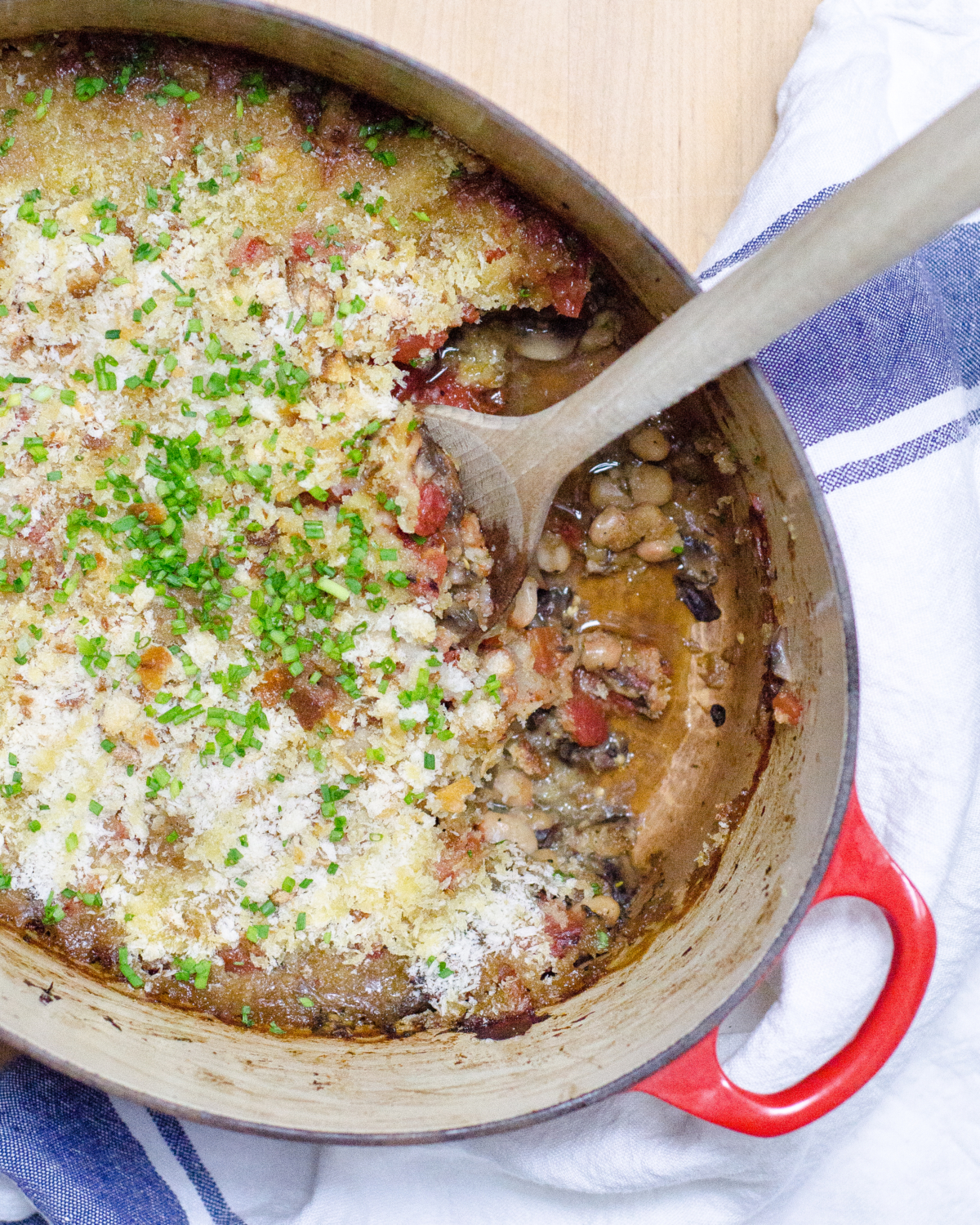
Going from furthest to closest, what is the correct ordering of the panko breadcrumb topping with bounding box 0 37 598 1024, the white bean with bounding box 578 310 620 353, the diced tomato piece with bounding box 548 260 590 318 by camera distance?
the white bean with bounding box 578 310 620 353 < the diced tomato piece with bounding box 548 260 590 318 < the panko breadcrumb topping with bounding box 0 37 598 1024

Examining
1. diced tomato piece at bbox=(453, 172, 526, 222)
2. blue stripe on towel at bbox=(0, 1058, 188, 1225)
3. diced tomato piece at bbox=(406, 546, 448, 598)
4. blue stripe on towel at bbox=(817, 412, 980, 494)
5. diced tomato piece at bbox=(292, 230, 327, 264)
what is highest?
diced tomato piece at bbox=(292, 230, 327, 264)

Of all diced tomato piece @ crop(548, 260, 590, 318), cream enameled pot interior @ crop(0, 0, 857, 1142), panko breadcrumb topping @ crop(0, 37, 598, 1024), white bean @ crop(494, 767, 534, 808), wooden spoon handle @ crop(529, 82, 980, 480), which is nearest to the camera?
wooden spoon handle @ crop(529, 82, 980, 480)

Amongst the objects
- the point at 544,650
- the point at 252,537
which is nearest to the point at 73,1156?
the point at 252,537

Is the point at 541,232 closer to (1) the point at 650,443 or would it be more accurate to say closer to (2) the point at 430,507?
(1) the point at 650,443

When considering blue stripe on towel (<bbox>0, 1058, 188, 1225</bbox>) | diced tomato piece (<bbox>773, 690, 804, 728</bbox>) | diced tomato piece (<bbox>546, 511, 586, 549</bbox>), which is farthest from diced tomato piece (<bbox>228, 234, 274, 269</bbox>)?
blue stripe on towel (<bbox>0, 1058, 188, 1225</bbox>)

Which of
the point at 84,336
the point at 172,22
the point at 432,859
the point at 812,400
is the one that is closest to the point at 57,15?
the point at 172,22

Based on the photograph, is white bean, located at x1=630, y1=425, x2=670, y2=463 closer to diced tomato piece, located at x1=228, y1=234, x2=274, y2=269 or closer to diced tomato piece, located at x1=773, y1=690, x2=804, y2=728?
diced tomato piece, located at x1=773, y1=690, x2=804, y2=728

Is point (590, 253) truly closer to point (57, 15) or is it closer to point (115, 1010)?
point (57, 15)
